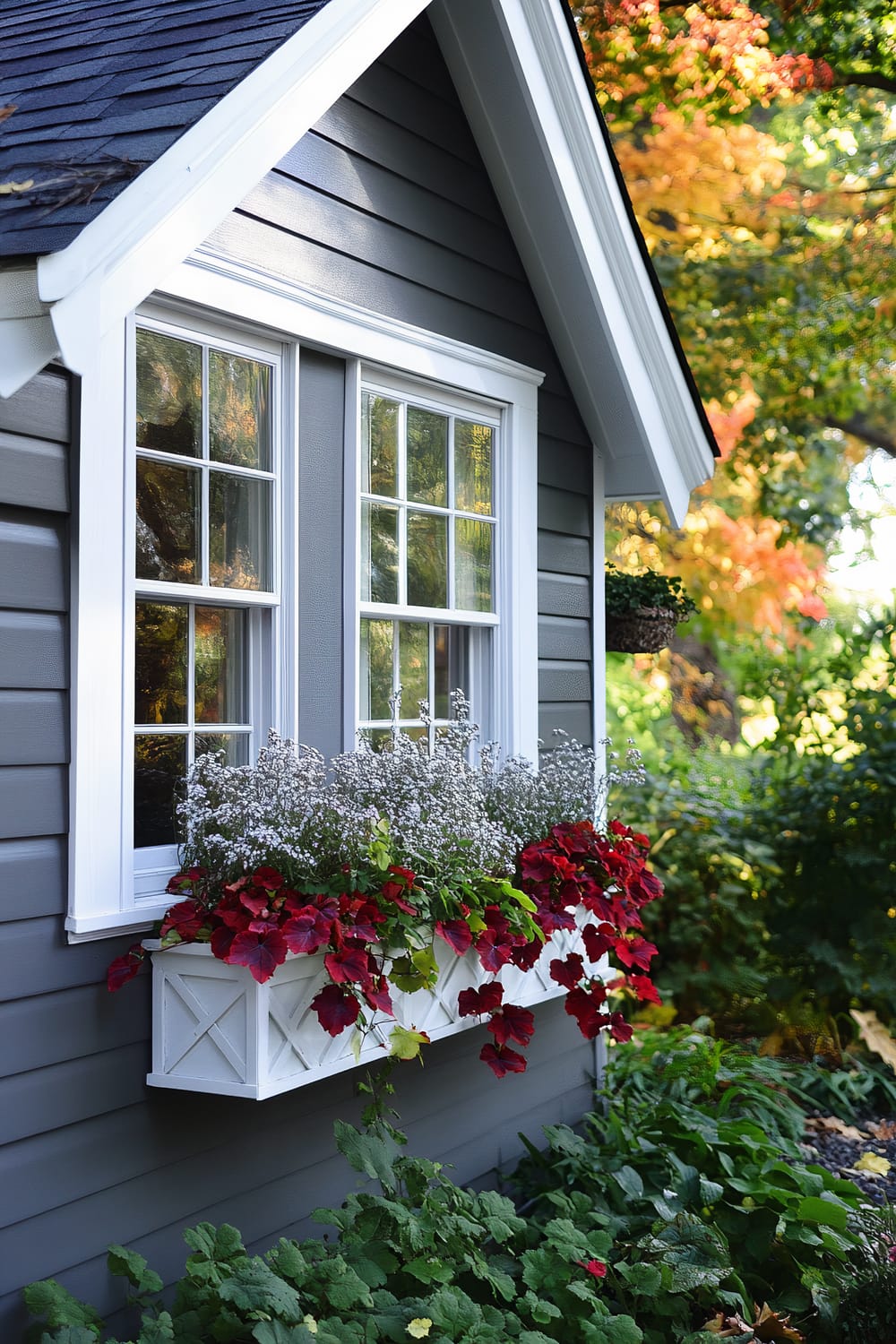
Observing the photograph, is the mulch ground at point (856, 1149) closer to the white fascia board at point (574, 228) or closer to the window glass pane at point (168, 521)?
the white fascia board at point (574, 228)

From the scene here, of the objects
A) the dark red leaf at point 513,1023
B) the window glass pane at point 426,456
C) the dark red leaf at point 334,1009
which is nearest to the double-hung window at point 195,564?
the dark red leaf at point 334,1009

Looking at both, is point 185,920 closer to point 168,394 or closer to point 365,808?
point 365,808

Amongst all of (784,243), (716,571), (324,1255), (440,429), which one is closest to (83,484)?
(440,429)

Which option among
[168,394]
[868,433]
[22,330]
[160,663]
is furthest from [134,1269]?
[868,433]

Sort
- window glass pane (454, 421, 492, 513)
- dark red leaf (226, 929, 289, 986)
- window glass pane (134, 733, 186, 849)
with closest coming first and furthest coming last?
1. dark red leaf (226, 929, 289, 986)
2. window glass pane (134, 733, 186, 849)
3. window glass pane (454, 421, 492, 513)

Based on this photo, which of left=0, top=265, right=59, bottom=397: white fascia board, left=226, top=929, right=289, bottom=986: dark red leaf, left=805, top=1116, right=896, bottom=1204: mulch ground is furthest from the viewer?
left=805, top=1116, right=896, bottom=1204: mulch ground

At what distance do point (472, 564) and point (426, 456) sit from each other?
18.2 inches

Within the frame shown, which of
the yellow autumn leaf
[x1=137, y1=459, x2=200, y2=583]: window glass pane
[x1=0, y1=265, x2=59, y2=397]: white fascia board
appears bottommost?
the yellow autumn leaf

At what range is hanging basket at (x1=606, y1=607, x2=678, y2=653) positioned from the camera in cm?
536

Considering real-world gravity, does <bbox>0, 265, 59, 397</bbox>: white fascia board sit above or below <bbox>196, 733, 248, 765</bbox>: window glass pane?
above

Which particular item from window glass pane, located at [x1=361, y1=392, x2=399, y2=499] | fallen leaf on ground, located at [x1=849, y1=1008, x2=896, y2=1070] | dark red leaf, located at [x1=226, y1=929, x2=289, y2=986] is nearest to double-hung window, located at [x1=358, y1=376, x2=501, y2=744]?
window glass pane, located at [x1=361, y1=392, x2=399, y2=499]

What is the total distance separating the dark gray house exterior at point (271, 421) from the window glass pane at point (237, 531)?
0.04 feet

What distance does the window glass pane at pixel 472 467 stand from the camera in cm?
424

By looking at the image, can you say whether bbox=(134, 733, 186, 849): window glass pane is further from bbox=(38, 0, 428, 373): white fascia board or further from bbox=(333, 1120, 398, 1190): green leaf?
bbox=(38, 0, 428, 373): white fascia board
